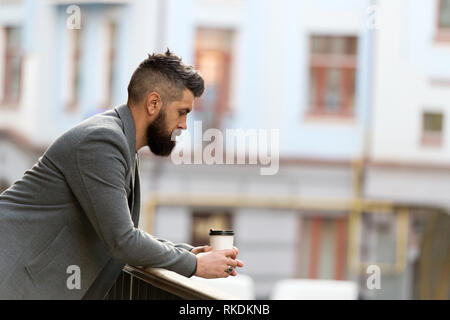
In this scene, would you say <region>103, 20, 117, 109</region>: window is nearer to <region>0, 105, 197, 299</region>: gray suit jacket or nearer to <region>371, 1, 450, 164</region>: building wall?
<region>371, 1, 450, 164</region>: building wall

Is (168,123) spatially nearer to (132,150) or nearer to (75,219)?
(132,150)

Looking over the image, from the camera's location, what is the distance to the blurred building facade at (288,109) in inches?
698

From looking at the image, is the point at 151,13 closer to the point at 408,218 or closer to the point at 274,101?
the point at 274,101

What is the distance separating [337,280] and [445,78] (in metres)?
4.00

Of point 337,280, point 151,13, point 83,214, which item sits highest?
point 151,13

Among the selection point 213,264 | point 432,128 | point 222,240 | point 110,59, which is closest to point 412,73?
point 432,128

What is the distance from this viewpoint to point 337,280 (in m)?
18.4

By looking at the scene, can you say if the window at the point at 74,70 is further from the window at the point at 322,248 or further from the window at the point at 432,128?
the window at the point at 432,128

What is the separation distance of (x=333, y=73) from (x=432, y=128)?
1.95m

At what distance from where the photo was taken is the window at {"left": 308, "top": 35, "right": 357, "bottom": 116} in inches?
698

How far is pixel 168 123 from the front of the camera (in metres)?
3.02

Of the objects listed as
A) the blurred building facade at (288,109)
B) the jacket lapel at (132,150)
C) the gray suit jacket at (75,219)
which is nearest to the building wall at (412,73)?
the blurred building facade at (288,109)

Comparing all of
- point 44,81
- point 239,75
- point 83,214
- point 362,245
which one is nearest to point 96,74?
point 44,81

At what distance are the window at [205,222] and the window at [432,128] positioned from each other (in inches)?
144
